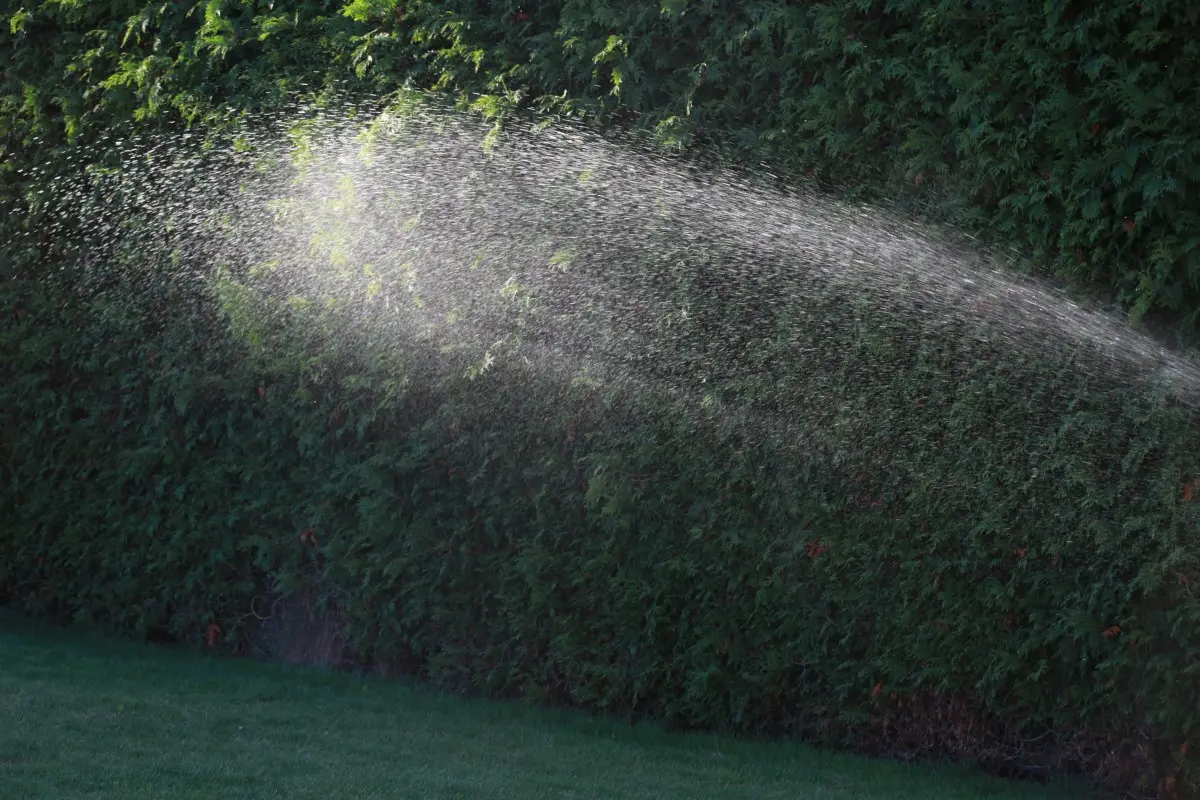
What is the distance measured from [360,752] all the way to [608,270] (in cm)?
208

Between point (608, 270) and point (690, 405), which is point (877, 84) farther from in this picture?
point (690, 405)

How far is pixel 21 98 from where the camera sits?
766 cm

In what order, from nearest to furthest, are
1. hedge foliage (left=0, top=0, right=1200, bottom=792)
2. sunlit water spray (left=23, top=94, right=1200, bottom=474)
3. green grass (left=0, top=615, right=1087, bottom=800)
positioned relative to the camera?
green grass (left=0, top=615, right=1087, bottom=800) → hedge foliage (left=0, top=0, right=1200, bottom=792) → sunlit water spray (left=23, top=94, right=1200, bottom=474)

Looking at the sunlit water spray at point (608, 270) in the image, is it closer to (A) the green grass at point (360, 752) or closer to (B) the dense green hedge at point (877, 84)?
(B) the dense green hedge at point (877, 84)

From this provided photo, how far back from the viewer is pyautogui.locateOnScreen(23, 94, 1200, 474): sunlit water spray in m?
4.84

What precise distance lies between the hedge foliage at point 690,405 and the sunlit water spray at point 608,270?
0.06 ft

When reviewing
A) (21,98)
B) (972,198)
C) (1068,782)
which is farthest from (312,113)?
(1068,782)

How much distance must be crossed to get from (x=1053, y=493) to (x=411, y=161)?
310cm

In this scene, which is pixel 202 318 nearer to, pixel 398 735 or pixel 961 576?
pixel 398 735

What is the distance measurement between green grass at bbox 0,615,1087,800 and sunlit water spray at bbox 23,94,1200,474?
123 cm

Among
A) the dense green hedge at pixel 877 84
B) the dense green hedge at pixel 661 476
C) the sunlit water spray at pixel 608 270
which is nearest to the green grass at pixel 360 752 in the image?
the dense green hedge at pixel 661 476

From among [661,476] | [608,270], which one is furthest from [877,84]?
[661,476]

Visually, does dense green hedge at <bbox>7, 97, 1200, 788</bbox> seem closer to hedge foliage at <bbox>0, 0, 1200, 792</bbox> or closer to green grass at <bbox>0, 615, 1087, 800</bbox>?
hedge foliage at <bbox>0, 0, 1200, 792</bbox>

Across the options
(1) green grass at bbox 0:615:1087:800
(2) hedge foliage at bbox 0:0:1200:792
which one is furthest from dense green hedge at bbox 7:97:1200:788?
(1) green grass at bbox 0:615:1087:800
